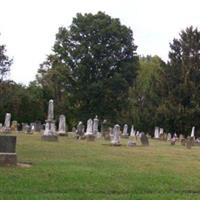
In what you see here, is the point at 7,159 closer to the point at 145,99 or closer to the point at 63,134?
the point at 63,134

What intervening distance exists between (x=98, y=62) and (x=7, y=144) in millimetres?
48692

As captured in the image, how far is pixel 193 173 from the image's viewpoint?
17.9 meters

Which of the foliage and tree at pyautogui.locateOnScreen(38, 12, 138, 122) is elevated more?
tree at pyautogui.locateOnScreen(38, 12, 138, 122)

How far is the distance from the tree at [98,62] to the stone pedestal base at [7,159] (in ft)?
152

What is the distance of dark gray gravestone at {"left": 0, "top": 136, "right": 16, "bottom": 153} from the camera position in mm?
16891

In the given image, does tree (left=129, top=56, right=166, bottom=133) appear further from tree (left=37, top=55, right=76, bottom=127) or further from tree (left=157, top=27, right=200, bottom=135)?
tree (left=37, top=55, right=76, bottom=127)

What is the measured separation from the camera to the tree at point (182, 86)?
60.5m

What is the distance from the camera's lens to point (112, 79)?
64.4 meters

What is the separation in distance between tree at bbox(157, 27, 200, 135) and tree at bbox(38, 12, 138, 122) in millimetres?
4886

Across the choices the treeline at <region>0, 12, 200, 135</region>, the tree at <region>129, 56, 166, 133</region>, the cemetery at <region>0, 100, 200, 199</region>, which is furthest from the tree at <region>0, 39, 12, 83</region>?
the cemetery at <region>0, 100, 200, 199</region>

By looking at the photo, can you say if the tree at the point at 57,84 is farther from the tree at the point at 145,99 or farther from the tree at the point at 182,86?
the tree at the point at 182,86

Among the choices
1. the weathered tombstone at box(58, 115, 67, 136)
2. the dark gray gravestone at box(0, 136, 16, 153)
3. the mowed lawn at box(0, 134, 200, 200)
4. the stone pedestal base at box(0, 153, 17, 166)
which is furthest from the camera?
the weathered tombstone at box(58, 115, 67, 136)

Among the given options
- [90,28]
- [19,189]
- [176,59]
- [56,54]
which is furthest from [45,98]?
[19,189]

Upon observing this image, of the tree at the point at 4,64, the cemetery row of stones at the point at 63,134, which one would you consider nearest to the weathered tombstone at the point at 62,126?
the cemetery row of stones at the point at 63,134
